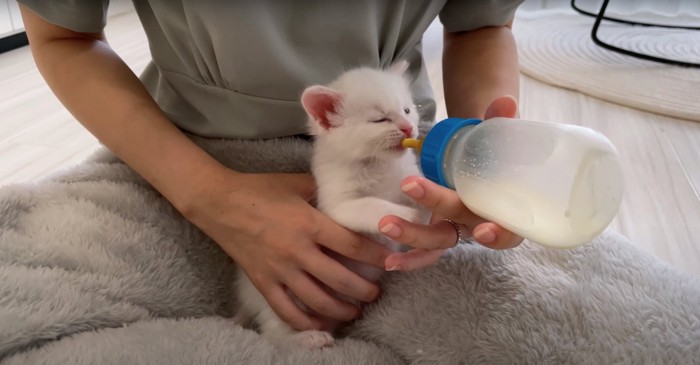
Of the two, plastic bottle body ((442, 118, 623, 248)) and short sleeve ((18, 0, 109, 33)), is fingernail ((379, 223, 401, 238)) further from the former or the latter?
short sleeve ((18, 0, 109, 33))

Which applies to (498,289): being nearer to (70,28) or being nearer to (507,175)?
(507,175)

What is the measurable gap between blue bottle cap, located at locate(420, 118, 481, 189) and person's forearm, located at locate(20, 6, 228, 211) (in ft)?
0.99

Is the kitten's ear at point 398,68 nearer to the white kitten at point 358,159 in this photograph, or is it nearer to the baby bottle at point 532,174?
the white kitten at point 358,159

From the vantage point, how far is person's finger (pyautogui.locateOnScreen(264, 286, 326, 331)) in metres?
0.70

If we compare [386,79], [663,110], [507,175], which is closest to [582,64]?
[663,110]

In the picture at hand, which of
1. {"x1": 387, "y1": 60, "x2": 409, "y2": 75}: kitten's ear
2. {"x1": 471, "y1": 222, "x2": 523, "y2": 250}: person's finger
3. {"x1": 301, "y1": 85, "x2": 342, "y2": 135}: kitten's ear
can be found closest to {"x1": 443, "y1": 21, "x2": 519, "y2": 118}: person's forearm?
{"x1": 387, "y1": 60, "x2": 409, "y2": 75}: kitten's ear

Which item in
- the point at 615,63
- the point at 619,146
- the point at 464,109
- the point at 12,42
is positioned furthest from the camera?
the point at 12,42

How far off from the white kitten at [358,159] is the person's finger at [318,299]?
29mm

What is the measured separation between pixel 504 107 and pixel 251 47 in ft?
1.14

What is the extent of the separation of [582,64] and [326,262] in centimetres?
196

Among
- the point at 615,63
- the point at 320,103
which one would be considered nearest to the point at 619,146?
the point at 615,63

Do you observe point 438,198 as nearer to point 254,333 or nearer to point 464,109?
point 254,333

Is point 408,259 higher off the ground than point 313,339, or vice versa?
point 408,259

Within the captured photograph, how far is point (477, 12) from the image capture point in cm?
95
